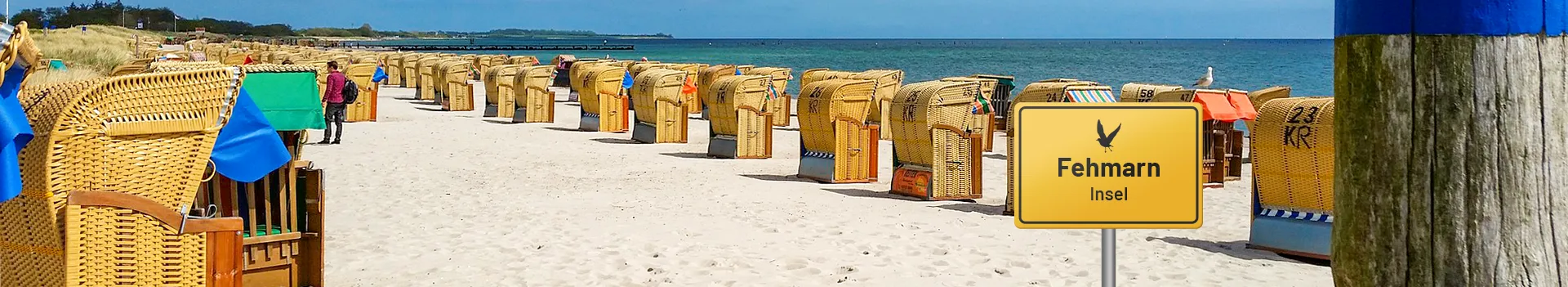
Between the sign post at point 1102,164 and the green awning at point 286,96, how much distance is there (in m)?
4.69

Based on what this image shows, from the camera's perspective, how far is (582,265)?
8070mm

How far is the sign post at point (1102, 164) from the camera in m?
2.84

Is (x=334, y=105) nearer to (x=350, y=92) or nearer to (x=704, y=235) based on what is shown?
(x=350, y=92)

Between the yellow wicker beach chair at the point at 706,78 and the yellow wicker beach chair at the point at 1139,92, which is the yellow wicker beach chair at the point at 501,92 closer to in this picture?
the yellow wicker beach chair at the point at 706,78

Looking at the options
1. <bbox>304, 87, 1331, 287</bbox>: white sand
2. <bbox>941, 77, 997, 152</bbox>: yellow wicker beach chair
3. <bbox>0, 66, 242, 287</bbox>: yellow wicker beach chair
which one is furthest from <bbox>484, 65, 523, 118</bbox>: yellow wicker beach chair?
<bbox>0, 66, 242, 287</bbox>: yellow wicker beach chair

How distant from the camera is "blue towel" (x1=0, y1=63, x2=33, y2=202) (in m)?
3.57

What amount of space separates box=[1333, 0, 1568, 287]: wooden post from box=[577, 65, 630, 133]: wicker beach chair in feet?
60.9

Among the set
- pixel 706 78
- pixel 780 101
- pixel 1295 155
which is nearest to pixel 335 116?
pixel 780 101

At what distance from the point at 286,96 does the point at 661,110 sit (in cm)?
1156

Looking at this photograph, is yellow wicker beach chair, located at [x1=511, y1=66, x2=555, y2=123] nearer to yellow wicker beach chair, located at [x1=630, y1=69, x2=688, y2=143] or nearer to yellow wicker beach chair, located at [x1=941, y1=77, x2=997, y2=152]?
yellow wicker beach chair, located at [x1=630, y1=69, x2=688, y2=143]

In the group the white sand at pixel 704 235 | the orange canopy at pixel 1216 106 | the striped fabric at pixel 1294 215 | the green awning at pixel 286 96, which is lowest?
the white sand at pixel 704 235

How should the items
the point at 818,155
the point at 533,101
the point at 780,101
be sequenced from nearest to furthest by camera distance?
the point at 818,155 < the point at 533,101 < the point at 780,101

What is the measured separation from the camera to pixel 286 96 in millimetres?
6816

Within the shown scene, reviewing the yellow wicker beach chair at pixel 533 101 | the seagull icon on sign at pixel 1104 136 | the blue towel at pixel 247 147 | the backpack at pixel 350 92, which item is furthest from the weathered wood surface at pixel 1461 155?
the yellow wicker beach chair at pixel 533 101
